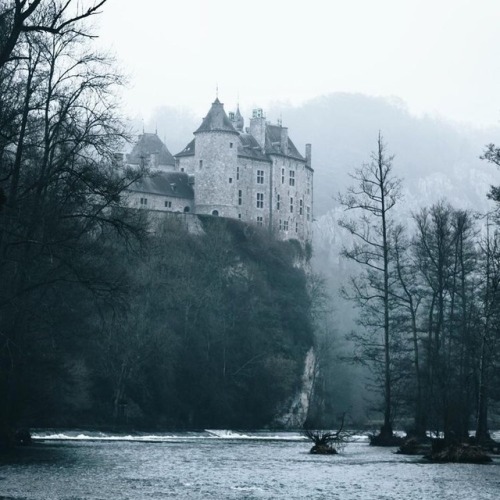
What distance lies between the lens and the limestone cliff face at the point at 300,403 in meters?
81.3

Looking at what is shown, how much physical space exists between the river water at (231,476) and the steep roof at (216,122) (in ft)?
249

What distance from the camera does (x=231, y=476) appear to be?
80.1 feet

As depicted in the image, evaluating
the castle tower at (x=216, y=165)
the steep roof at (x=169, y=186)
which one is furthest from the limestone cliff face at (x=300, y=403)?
the steep roof at (x=169, y=186)

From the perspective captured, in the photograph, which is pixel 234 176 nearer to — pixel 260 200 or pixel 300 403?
pixel 260 200

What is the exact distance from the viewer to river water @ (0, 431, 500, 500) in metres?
19.9

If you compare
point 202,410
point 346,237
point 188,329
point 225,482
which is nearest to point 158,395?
point 202,410

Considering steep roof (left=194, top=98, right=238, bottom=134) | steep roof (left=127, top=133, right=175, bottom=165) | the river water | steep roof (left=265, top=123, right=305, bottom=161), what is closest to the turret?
steep roof (left=265, top=123, right=305, bottom=161)

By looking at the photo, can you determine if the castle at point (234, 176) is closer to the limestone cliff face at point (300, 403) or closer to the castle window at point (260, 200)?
the castle window at point (260, 200)

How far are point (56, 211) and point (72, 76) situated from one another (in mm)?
4602

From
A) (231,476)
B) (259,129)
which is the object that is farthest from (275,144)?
(231,476)

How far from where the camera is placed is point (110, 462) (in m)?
28.1

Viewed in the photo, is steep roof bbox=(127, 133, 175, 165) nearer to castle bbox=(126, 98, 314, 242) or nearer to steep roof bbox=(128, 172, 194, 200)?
castle bbox=(126, 98, 314, 242)

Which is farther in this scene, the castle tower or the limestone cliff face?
the castle tower

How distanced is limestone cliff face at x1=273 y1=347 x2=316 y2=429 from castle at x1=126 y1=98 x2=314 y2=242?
20798 mm
